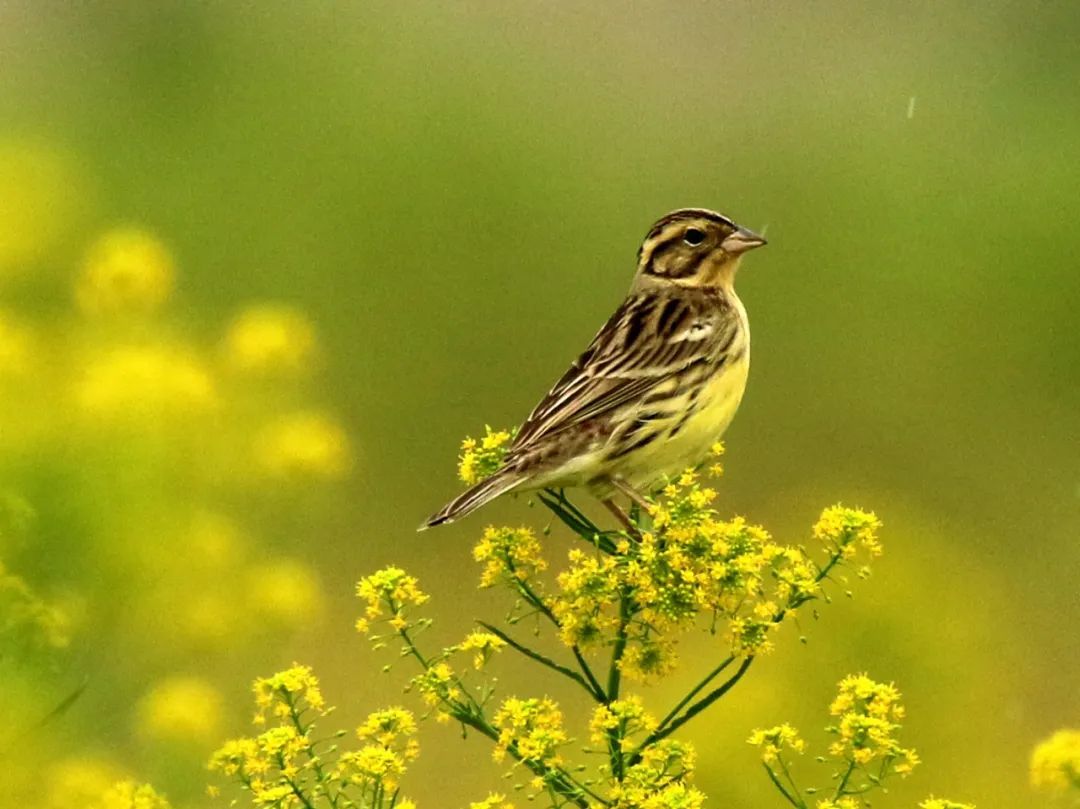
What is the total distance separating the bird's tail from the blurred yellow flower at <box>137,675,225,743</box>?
29.8 inches

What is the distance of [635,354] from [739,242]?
2.18 feet

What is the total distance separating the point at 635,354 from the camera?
20.9 ft

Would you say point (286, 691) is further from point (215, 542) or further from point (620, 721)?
point (215, 542)

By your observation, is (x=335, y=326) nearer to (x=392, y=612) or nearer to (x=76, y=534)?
(x=76, y=534)

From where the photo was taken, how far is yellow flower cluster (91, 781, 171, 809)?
4.39 m

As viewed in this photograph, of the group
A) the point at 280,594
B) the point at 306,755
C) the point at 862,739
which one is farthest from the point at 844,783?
the point at 280,594

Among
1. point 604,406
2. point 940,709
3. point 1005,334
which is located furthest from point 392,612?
point 1005,334

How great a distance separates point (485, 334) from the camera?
14.5m

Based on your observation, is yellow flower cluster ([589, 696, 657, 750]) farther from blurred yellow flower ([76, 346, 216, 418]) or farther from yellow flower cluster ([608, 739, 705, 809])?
blurred yellow flower ([76, 346, 216, 418])

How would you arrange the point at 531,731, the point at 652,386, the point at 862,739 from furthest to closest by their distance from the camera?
the point at 652,386 < the point at 862,739 < the point at 531,731

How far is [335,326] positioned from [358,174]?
2215mm

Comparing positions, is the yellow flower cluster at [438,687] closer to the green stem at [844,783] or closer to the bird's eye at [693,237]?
the green stem at [844,783]

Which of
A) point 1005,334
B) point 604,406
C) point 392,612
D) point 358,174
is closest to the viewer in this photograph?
point 392,612

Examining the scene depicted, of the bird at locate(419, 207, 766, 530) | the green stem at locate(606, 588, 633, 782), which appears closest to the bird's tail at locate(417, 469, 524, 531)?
the bird at locate(419, 207, 766, 530)
